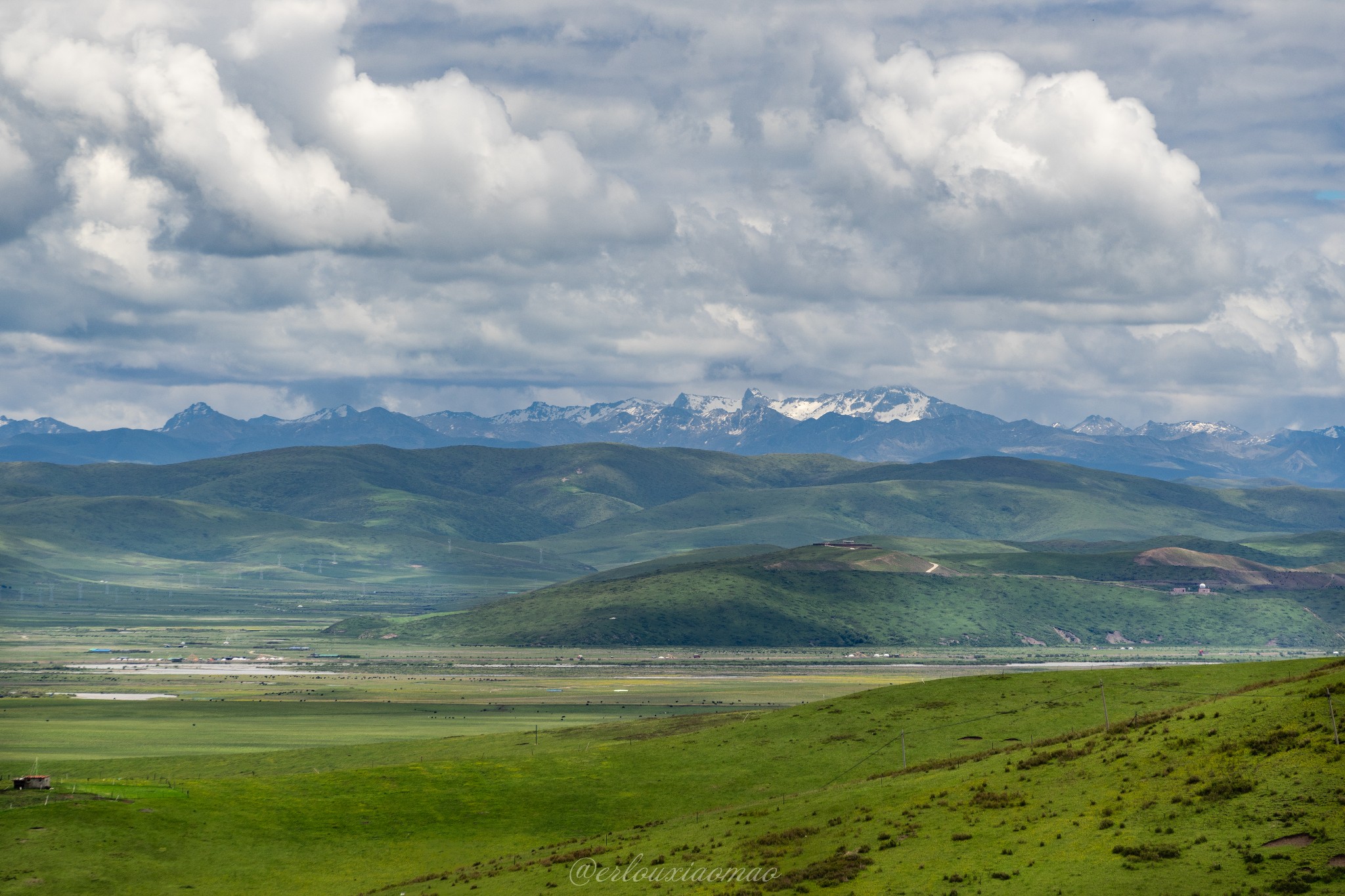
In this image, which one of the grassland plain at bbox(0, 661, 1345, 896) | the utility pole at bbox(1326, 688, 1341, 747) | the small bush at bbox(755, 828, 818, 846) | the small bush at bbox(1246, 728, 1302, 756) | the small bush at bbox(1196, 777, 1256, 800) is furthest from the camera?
the small bush at bbox(755, 828, 818, 846)

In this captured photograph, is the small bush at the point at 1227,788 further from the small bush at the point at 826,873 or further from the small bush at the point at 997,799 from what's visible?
the small bush at the point at 826,873

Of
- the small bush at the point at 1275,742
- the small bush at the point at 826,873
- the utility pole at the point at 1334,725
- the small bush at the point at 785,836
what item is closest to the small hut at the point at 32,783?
the small bush at the point at 785,836

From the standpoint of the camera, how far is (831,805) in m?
88.5

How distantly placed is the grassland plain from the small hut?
7.08 ft

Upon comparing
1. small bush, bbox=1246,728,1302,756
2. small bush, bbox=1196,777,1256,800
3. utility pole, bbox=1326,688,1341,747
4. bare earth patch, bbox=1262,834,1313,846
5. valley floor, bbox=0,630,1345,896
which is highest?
utility pole, bbox=1326,688,1341,747

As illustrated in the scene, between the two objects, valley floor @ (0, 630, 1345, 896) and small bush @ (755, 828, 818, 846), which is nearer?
valley floor @ (0, 630, 1345, 896)

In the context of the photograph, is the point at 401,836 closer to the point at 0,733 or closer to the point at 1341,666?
the point at 1341,666

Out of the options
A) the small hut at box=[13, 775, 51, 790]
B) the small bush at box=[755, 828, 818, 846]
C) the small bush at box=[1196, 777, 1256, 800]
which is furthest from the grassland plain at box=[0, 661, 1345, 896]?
the small hut at box=[13, 775, 51, 790]

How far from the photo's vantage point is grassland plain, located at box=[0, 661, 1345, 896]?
66438mm

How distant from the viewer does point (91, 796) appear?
327ft

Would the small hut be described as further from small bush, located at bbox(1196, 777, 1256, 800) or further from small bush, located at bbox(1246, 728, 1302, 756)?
small bush, located at bbox(1246, 728, 1302, 756)

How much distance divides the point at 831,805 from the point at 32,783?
189 ft

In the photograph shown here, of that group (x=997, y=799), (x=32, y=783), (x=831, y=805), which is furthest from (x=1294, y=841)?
(x=32, y=783)

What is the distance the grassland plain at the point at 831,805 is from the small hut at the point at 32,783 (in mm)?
2159
